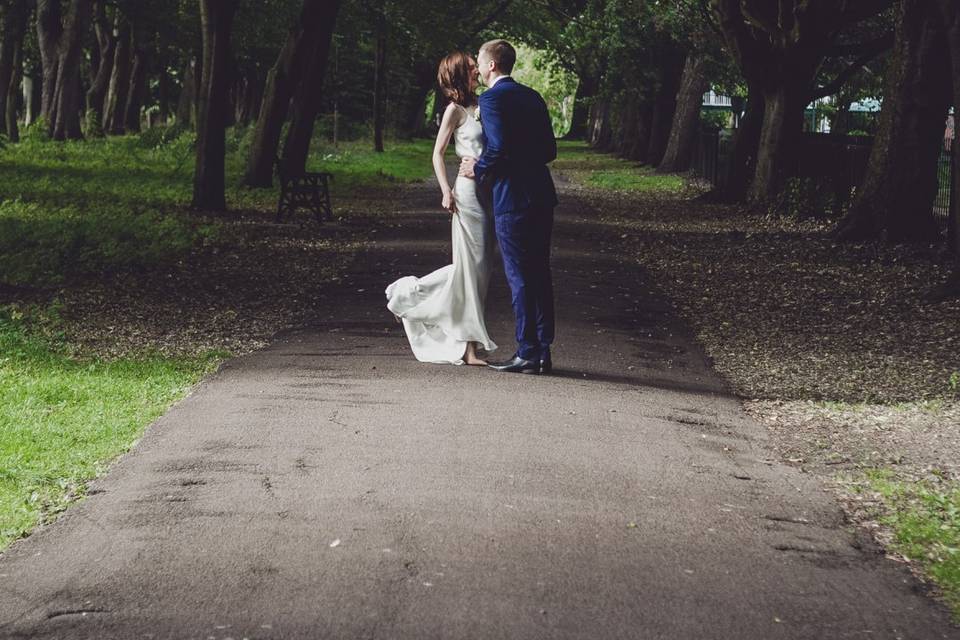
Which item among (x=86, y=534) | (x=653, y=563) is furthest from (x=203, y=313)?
(x=653, y=563)

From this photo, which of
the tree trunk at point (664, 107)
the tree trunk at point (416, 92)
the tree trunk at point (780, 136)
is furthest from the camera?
the tree trunk at point (416, 92)

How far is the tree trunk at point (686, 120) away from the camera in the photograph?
37781mm

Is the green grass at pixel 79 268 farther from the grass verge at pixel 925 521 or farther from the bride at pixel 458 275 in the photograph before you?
the grass verge at pixel 925 521

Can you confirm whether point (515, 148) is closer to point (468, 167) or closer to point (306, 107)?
point (468, 167)

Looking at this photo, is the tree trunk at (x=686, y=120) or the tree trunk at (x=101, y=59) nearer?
the tree trunk at (x=686, y=120)

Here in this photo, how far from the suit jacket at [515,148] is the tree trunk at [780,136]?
17.4m

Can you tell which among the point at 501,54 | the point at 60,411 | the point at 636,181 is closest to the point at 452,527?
the point at 60,411

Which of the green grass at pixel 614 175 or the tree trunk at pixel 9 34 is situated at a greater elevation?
the tree trunk at pixel 9 34

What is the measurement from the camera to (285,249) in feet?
58.4

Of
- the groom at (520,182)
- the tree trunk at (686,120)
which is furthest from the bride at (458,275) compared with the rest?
the tree trunk at (686,120)

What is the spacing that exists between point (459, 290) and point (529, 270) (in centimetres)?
55

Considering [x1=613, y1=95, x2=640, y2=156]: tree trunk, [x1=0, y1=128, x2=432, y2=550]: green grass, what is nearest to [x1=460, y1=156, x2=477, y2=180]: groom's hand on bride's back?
[x1=0, y1=128, x2=432, y2=550]: green grass

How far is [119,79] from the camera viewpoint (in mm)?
52594

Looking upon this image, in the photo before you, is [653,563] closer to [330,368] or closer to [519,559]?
[519,559]
